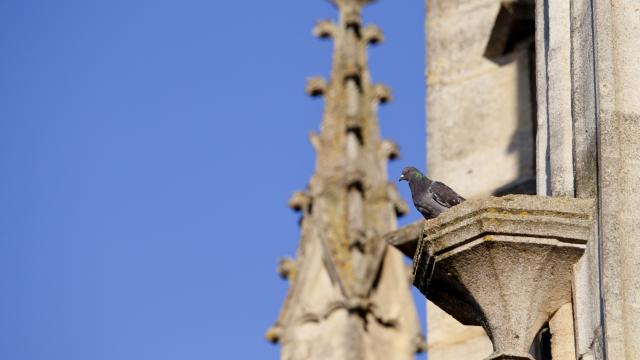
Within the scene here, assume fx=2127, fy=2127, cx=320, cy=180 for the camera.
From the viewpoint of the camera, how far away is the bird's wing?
328 inches

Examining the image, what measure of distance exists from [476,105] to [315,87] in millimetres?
8234

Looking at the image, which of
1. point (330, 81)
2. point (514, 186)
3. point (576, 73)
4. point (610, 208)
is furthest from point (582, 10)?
point (330, 81)

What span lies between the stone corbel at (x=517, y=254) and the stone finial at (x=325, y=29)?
13.9 metres

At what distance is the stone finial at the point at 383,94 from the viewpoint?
820 inches

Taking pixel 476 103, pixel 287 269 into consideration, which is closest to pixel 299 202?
pixel 287 269

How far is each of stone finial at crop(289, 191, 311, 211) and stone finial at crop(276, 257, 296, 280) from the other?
0.82 meters

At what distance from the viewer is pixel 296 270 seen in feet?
58.8

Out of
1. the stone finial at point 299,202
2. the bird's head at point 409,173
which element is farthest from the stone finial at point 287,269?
the bird's head at point 409,173

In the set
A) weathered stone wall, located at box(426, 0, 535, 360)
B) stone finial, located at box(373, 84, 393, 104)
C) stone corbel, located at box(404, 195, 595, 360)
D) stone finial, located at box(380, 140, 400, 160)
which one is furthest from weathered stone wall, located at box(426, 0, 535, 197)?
stone finial, located at box(373, 84, 393, 104)

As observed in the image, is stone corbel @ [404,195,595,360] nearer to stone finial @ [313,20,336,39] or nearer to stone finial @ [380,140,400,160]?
stone finial @ [380,140,400,160]

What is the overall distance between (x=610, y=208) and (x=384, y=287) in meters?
10.5

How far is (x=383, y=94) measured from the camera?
20.8 metres

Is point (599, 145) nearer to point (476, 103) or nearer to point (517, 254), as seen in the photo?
point (517, 254)

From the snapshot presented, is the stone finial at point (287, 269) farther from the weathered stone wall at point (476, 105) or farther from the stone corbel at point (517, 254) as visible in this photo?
the stone corbel at point (517, 254)
